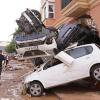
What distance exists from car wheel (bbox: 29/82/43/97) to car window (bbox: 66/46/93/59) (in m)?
1.66

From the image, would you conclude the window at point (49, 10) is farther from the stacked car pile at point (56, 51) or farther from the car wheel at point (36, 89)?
the car wheel at point (36, 89)

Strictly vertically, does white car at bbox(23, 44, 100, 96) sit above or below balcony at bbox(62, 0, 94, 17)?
below

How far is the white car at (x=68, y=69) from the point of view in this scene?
12.0 meters

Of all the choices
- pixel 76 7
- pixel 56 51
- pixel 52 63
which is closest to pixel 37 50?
pixel 56 51

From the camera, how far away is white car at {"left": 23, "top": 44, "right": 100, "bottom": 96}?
1195 centimetres

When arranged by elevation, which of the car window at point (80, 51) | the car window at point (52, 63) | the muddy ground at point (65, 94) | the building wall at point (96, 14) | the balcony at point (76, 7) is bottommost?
the muddy ground at point (65, 94)

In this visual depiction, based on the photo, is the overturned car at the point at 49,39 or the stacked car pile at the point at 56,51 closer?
the stacked car pile at the point at 56,51

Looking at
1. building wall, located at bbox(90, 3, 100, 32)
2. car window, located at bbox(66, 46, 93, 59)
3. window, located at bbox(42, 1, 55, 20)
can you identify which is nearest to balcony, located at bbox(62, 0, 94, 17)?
building wall, located at bbox(90, 3, 100, 32)

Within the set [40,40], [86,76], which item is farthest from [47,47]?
[86,76]

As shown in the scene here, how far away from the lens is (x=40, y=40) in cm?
1442

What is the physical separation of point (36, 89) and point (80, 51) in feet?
7.17

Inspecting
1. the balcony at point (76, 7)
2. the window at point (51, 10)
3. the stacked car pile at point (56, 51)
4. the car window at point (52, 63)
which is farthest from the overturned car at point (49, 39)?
the window at point (51, 10)

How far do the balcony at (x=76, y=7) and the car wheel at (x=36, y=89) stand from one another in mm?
5897

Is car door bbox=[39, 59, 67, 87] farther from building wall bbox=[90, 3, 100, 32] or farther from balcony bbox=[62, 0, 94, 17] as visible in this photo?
balcony bbox=[62, 0, 94, 17]
